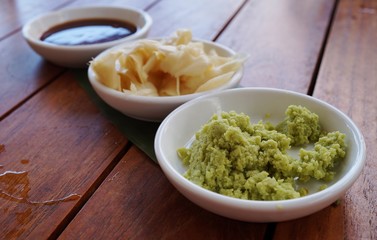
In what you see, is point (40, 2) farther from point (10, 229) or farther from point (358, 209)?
point (358, 209)

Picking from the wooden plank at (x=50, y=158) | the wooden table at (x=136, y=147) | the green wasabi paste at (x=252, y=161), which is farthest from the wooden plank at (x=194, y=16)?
the green wasabi paste at (x=252, y=161)

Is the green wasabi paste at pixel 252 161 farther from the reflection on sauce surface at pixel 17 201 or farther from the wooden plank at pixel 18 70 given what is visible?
the wooden plank at pixel 18 70

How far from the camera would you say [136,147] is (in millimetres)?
948

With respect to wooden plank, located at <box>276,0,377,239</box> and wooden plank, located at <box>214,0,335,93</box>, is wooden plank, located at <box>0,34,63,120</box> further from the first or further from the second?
wooden plank, located at <box>276,0,377,239</box>

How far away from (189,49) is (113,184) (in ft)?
1.36

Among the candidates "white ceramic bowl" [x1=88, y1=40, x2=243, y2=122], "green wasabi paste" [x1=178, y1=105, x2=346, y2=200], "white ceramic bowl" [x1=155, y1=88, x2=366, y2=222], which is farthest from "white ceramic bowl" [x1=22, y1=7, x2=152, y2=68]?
"green wasabi paste" [x1=178, y1=105, x2=346, y2=200]

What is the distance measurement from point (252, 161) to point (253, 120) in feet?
0.83

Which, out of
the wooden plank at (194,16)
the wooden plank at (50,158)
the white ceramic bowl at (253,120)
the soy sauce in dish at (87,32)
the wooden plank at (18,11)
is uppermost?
the white ceramic bowl at (253,120)

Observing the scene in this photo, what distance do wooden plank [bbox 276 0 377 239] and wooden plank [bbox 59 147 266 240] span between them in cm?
10

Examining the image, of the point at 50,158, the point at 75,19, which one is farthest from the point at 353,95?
the point at 75,19

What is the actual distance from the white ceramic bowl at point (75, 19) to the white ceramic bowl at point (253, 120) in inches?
18.3

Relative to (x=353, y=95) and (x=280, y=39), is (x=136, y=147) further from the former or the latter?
(x=280, y=39)

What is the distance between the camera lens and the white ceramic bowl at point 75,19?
125 cm

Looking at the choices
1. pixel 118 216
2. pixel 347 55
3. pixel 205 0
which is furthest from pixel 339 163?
pixel 205 0
